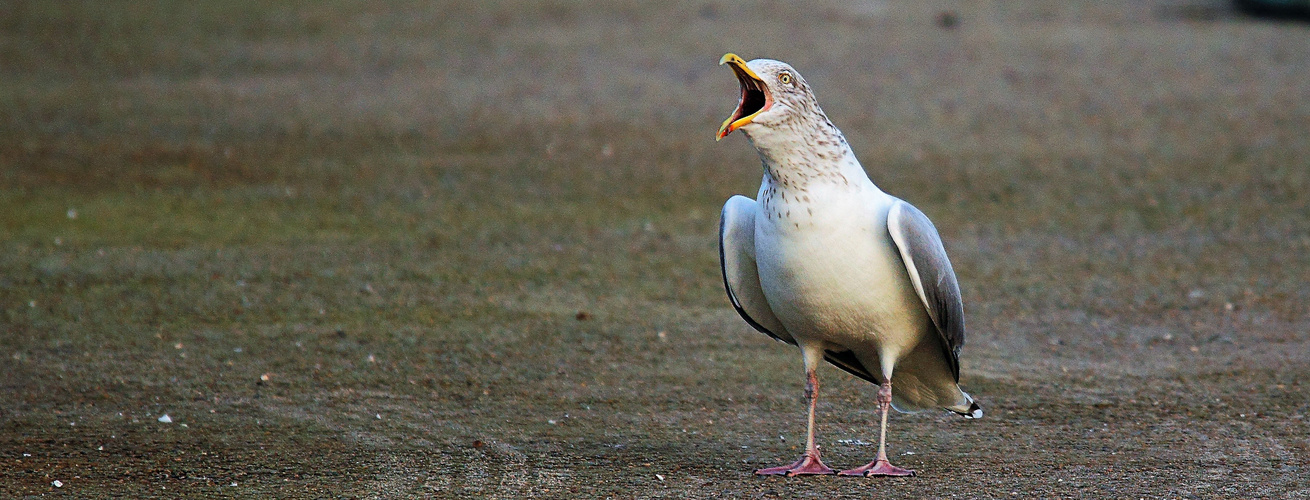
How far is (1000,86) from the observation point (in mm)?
11695

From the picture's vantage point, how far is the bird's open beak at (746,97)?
4203mm

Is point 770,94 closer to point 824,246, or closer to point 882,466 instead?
point 824,246

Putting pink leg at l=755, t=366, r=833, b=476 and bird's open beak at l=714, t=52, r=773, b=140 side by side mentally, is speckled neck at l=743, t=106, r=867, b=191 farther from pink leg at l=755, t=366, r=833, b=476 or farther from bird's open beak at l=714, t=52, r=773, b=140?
pink leg at l=755, t=366, r=833, b=476

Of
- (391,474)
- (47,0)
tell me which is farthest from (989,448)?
(47,0)

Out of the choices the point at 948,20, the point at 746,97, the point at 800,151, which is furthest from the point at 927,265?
the point at 948,20

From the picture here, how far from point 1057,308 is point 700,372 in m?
1.99

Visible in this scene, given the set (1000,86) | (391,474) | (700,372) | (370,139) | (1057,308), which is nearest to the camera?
(391,474)

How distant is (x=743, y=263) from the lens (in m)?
4.78

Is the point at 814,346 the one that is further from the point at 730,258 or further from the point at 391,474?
the point at 391,474

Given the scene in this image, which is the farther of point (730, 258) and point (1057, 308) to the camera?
point (1057, 308)

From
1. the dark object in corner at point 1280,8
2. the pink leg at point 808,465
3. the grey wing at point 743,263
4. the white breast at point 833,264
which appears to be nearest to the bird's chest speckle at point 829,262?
the white breast at point 833,264

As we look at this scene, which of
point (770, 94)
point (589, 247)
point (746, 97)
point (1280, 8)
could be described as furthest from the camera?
point (1280, 8)

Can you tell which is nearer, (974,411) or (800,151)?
(800,151)

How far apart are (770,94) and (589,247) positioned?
377 cm
